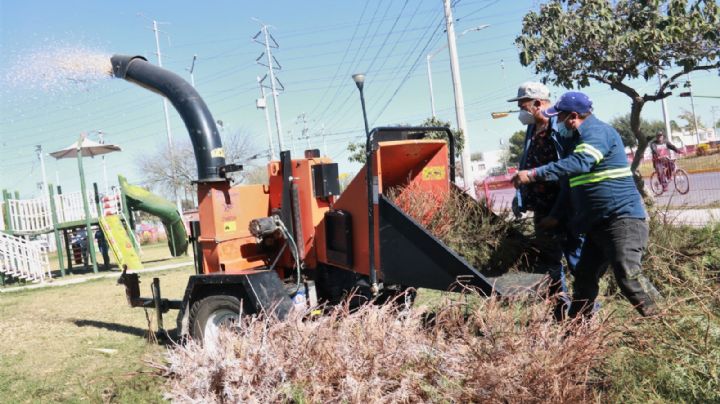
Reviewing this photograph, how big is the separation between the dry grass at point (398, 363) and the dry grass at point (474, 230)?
1.25 metres

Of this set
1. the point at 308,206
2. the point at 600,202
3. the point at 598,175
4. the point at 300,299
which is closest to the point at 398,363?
the point at 600,202

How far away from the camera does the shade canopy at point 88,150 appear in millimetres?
17641

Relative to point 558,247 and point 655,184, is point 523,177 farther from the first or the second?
point 655,184

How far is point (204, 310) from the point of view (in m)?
4.76

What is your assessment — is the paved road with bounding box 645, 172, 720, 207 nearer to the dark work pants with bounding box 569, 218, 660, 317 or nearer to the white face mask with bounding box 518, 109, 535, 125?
the white face mask with bounding box 518, 109, 535, 125

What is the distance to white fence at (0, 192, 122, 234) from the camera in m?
17.1

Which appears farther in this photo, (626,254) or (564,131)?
(564,131)

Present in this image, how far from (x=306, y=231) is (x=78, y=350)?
3361 mm

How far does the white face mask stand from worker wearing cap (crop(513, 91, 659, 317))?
0.57 metres

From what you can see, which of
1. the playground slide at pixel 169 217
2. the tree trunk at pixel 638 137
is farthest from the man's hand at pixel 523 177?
the playground slide at pixel 169 217

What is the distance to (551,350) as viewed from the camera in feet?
8.41

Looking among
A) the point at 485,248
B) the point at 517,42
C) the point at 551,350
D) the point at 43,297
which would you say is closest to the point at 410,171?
the point at 485,248

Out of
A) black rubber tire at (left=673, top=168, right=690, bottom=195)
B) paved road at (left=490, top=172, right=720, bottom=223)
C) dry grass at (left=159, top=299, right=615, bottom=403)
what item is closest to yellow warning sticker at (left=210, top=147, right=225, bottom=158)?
dry grass at (left=159, top=299, right=615, bottom=403)

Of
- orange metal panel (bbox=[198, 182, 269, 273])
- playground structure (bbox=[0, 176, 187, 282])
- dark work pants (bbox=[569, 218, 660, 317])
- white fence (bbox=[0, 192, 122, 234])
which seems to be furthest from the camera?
white fence (bbox=[0, 192, 122, 234])
